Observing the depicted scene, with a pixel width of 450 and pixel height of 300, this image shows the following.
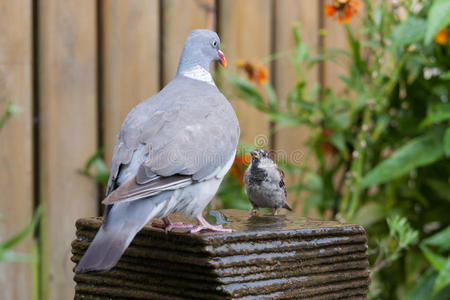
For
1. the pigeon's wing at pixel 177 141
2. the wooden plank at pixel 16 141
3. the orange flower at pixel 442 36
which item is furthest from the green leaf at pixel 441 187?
the wooden plank at pixel 16 141

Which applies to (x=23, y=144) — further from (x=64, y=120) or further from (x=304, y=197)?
(x=304, y=197)

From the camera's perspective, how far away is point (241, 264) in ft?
3.13

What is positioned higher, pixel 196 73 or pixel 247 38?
pixel 247 38

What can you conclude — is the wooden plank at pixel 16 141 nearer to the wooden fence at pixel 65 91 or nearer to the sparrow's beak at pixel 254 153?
the wooden fence at pixel 65 91

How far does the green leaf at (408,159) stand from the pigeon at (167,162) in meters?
0.85

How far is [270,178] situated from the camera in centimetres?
116

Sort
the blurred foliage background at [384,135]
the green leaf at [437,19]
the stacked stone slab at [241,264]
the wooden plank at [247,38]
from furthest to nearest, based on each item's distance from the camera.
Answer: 1. the wooden plank at [247,38]
2. the blurred foliage background at [384,135]
3. the green leaf at [437,19]
4. the stacked stone slab at [241,264]

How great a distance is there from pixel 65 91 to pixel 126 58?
0.75 feet

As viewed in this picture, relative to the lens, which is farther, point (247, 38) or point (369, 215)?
point (247, 38)

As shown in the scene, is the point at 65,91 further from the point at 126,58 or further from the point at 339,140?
the point at 339,140

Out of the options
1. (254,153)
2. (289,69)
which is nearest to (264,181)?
(254,153)

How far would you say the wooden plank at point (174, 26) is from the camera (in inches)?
80.1

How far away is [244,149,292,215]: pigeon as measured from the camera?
3.80 ft

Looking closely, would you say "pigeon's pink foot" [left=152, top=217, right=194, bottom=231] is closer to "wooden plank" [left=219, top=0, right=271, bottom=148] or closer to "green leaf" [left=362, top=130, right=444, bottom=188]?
"green leaf" [left=362, top=130, right=444, bottom=188]
